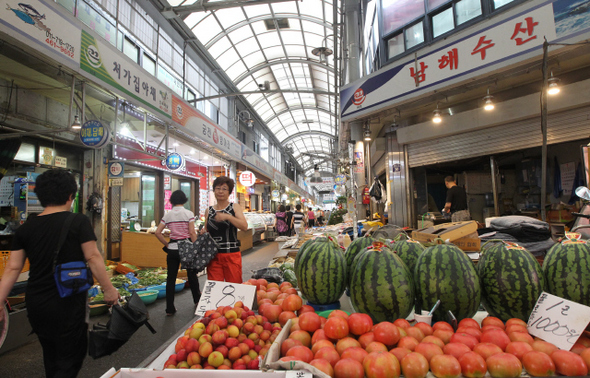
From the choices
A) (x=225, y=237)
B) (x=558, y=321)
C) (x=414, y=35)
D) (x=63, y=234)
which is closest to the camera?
(x=558, y=321)

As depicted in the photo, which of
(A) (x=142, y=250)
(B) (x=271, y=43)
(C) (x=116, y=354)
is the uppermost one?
(B) (x=271, y=43)

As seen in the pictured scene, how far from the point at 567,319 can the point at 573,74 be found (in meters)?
6.41

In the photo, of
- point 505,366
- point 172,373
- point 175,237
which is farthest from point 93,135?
point 505,366

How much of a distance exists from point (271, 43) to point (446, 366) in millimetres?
15719

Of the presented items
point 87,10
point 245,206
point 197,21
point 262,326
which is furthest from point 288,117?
point 262,326

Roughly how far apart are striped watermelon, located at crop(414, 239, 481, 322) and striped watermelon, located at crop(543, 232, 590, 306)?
1.30 feet

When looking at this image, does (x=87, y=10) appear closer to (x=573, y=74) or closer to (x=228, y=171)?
(x=228, y=171)

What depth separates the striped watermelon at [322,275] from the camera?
5.49ft

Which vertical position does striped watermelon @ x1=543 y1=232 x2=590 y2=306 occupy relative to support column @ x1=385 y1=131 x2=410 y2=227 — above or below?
below

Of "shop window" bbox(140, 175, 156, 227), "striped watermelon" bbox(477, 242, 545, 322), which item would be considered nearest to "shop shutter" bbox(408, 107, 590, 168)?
"striped watermelon" bbox(477, 242, 545, 322)

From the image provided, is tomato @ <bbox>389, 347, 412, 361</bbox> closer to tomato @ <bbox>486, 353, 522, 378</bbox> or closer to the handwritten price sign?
tomato @ <bbox>486, 353, 522, 378</bbox>

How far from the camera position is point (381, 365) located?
1.01 metres

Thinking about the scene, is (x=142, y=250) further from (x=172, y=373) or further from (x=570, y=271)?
(x=570, y=271)

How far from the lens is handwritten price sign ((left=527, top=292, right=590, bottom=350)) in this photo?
3.73ft
